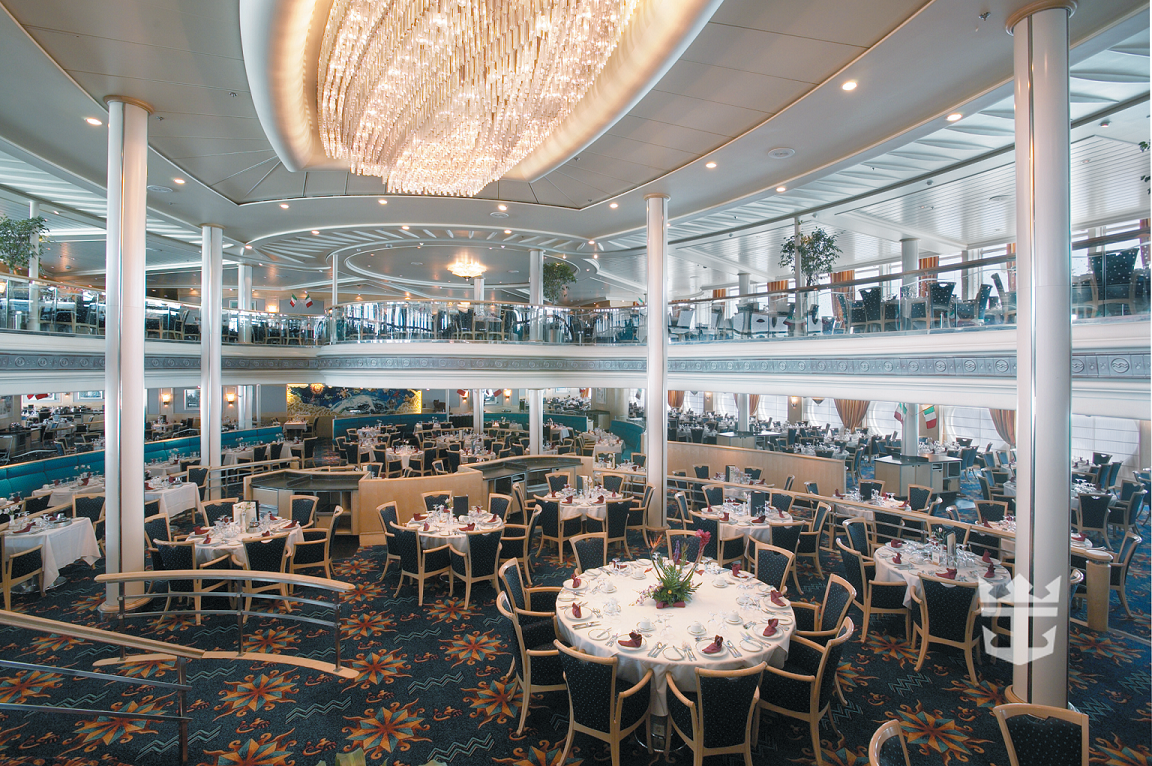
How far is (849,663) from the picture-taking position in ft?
16.8

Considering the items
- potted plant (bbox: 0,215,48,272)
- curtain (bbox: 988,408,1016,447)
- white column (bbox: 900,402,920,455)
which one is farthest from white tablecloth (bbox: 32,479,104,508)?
curtain (bbox: 988,408,1016,447)

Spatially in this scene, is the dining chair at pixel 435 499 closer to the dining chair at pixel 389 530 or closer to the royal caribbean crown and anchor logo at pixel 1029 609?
the dining chair at pixel 389 530

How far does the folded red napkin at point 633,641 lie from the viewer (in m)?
3.88

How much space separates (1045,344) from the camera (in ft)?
14.0

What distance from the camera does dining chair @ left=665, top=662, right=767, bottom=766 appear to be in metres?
3.39

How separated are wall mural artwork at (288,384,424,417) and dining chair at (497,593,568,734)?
20351 millimetres

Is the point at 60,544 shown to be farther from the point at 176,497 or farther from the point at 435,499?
the point at 435,499

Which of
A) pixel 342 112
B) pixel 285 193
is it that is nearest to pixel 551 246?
pixel 285 193

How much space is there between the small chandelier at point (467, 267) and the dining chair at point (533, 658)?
11957 millimetres

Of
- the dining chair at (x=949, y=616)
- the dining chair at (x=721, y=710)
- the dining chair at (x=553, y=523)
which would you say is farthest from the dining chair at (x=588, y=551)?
the dining chair at (x=949, y=616)

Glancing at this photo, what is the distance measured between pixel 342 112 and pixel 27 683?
218 inches

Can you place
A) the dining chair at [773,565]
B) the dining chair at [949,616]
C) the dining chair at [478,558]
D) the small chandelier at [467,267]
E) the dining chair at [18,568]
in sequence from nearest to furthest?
the dining chair at [949,616] → the dining chair at [773,565] → the dining chair at [18,568] → the dining chair at [478,558] → the small chandelier at [467,267]

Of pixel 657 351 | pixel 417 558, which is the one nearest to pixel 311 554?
pixel 417 558

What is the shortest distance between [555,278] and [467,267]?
2426 mm
